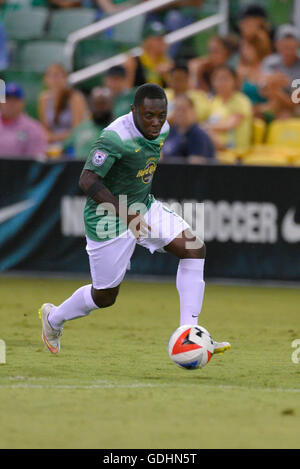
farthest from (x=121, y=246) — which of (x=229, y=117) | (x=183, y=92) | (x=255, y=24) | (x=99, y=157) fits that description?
(x=255, y=24)

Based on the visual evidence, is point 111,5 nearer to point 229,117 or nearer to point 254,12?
point 254,12

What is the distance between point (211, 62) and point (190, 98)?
178cm

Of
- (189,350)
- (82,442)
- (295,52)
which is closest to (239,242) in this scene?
(295,52)

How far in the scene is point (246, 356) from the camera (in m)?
8.18

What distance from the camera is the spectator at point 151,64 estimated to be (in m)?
15.6

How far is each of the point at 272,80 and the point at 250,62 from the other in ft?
4.04

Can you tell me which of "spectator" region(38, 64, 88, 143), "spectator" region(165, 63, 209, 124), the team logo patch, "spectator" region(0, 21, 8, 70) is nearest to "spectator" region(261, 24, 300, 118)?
"spectator" region(165, 63, 209, 124)

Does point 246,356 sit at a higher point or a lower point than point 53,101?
lower

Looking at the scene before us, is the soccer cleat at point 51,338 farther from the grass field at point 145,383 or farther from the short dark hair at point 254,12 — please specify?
the short dark hair at point 254,12

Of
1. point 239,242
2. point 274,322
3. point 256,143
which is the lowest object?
point 274,322

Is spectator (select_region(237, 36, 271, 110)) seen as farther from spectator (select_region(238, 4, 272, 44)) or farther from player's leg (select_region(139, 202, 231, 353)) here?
player's leg (select_region(139, 202, 231, 353))

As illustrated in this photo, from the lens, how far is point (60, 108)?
15.0 meters

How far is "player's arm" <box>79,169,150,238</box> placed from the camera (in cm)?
704

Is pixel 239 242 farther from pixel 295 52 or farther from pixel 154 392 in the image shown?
pixel 154 392
